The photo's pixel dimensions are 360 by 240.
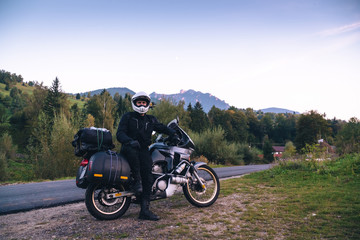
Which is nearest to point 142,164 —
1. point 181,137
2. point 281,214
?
point 181,137

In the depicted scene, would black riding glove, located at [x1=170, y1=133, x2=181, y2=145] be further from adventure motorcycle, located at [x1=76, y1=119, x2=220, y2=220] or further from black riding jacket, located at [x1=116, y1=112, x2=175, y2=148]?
black riding jacket, located at [x1=116, y1=112, x2=175, y2=148]

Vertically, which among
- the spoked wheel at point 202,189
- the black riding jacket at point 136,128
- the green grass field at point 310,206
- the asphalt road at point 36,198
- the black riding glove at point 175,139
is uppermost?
the black riding jacket at point 136,128

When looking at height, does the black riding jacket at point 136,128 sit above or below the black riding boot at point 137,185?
above

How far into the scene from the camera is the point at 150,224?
4043 millimetres

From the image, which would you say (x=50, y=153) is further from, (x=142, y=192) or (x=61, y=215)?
(x=142, y=192)

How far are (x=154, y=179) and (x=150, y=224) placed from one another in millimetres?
904

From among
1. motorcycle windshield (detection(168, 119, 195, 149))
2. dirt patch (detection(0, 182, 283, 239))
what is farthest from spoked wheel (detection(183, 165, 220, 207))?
motorcycle windshield (detection(168, 119, 195, 149))

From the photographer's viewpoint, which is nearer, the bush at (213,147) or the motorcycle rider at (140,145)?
the motorcycle rider at (140,145)

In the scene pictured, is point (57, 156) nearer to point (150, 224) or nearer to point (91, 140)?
point (91, 140)

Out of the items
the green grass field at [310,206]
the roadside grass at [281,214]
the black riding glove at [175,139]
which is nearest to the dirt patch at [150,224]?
the roadside grass at [281,214]

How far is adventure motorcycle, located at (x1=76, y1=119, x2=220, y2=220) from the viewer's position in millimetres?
4039

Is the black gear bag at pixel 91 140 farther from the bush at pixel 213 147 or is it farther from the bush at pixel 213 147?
the bush at pixel 213 147

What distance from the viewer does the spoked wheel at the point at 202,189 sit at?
5043mm

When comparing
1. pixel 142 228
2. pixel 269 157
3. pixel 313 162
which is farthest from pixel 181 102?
pixel 269 157
